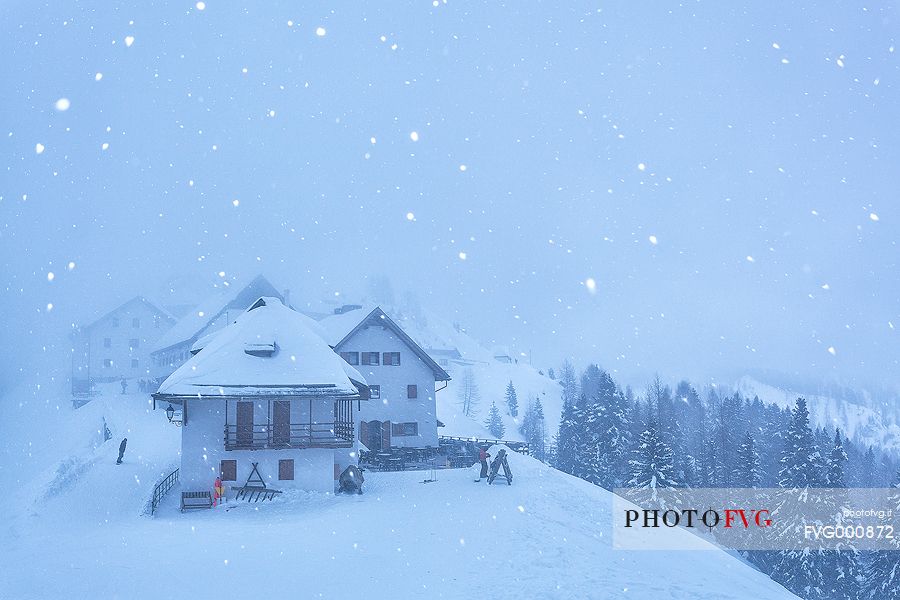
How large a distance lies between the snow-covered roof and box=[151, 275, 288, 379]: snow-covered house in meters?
35.2

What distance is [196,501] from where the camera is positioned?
28625 millimetres

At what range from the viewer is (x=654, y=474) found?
5297 centimetres

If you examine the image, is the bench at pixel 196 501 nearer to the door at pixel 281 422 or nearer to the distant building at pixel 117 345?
the door at pixel 281 422

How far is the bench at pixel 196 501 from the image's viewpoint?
2780cm

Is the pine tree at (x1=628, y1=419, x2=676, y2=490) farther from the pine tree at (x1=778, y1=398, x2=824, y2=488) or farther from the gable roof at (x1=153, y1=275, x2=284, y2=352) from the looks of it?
the gable roof at (x1=153, y1=275, x2=284, y2=352)

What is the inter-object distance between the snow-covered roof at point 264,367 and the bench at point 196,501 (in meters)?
4.08

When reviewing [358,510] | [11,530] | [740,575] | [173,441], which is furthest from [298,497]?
[173,441]

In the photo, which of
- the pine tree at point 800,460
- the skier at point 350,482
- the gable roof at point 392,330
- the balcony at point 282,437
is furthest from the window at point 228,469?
the pine tree at point 800,460

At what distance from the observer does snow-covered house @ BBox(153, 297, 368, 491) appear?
30266 millimetres

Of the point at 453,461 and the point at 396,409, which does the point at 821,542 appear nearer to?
the point at 453,461

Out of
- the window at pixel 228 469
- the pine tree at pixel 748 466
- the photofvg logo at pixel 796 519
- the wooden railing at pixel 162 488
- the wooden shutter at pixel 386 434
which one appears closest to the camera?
the wooden railing at pixel 162 488

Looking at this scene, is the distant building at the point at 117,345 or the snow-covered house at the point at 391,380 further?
the distant building at the point at 117,345

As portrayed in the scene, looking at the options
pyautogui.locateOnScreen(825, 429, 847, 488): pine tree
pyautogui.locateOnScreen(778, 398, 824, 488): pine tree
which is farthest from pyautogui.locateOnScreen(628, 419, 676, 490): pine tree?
pyautogui.locateOnScreen(825, 429, 847, 488): pine tree

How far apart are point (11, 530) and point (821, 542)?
43.4 metres
